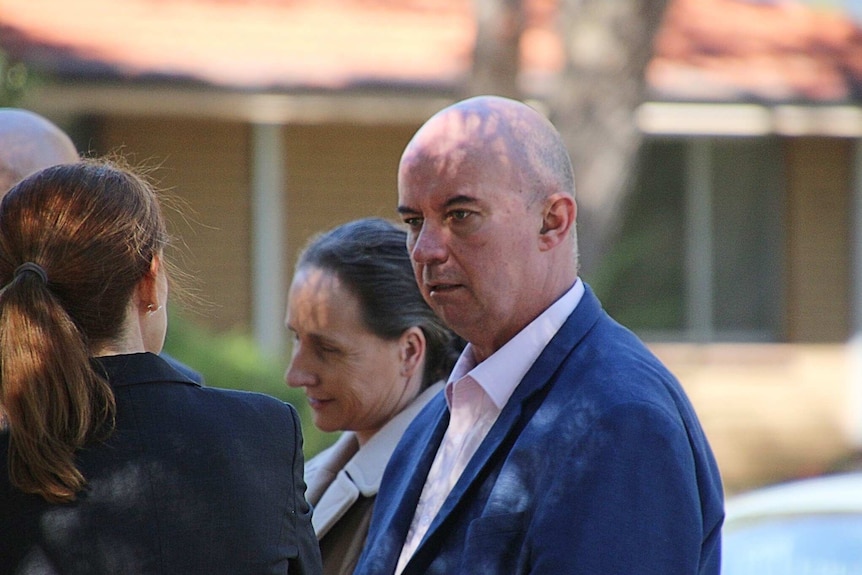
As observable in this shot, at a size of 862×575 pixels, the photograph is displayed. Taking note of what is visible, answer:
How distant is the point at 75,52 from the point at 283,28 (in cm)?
211

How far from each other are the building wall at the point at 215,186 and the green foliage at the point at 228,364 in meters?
3.34

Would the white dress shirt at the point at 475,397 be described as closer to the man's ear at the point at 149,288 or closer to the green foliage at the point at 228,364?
the man's ear at the point at 149,288

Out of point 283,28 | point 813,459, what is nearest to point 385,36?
point 283,28

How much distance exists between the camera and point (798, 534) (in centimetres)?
429

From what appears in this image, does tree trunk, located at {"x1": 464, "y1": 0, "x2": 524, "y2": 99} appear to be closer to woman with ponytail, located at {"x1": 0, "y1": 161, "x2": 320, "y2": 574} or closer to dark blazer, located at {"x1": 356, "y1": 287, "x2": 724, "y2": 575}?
dark blazer, located at {"x1": 356, "y1": 287, "x2": 724, "y2": 575}

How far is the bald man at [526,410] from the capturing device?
207 cm

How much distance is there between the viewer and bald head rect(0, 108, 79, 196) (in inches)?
125

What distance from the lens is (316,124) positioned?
11273 millimetres

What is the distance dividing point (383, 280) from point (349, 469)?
50cm

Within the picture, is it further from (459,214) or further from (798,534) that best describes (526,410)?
(798,534)

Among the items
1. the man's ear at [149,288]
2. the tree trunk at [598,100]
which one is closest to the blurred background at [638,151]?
the tree trunk at [598,100]

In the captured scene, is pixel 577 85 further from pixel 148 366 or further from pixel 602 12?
pixel 148 366

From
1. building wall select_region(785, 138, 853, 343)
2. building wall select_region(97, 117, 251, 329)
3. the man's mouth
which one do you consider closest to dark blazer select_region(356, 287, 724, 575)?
the man's mouth

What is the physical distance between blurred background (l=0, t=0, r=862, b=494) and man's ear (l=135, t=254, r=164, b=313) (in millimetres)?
6524
